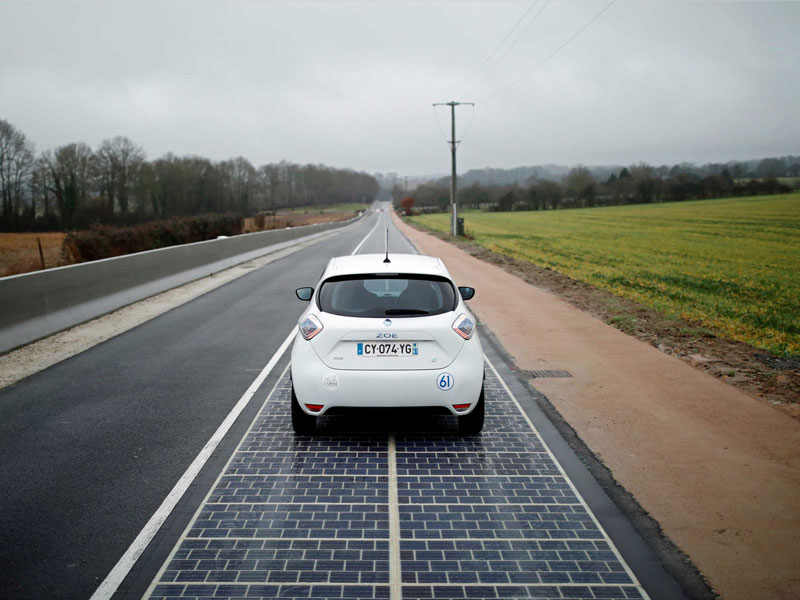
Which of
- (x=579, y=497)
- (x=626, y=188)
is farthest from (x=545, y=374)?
(x=626, y=188)

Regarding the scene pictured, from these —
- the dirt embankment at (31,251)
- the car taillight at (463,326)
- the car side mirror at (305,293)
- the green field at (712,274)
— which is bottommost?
the green field at (712,274)

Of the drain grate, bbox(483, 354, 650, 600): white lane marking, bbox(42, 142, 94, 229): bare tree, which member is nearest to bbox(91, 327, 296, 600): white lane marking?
bbox(483, 354, 650, 600): white lane marking

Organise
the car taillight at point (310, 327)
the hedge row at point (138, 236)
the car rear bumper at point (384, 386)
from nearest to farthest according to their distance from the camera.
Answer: the car rear bumper at point (384, 386) → the car taillight at point (310, 327) → the hedge row at point (138, 236)

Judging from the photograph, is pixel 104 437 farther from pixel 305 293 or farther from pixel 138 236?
pixel 138 236

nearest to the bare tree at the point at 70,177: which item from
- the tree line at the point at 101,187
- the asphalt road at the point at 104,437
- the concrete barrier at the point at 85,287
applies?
the tree line at the point at 101,187

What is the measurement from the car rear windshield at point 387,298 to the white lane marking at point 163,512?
159cm

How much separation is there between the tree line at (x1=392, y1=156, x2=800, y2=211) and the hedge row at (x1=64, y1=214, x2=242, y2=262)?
3632 inches

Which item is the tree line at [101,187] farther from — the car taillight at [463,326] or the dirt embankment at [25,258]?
the car taillight at [463,326]

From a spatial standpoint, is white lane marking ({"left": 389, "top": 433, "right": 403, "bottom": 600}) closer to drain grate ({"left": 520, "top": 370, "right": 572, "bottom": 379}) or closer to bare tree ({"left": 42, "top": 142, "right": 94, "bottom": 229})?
drain grate ({"left": 520, "top": 370, "right": 572, "bottom": 379})

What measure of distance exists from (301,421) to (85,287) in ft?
27.7

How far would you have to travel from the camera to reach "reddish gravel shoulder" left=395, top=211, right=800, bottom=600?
3814 millimetres

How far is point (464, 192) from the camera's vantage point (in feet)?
505

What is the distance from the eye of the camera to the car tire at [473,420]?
5.66m

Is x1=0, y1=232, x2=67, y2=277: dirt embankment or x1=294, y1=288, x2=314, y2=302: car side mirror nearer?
x1=294, y1=288, x2=314, y2=302: car side mirror
